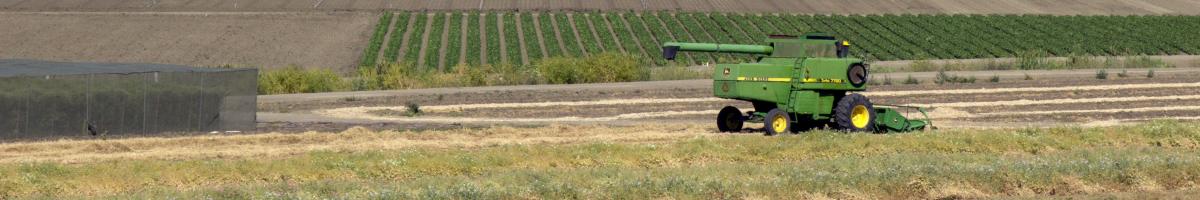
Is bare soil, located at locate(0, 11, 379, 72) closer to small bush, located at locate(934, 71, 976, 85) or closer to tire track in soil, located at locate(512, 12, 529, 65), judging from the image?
tire track in soil, located at locate(512, 12, 529, 65)

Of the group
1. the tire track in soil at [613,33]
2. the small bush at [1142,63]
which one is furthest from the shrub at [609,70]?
the small bush at [1142,63]

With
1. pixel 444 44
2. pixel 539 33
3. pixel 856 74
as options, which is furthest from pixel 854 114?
pixel 539 33

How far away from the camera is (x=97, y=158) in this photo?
2700 centimetres

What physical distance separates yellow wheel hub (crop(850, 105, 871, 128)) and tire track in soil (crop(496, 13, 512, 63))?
115ft

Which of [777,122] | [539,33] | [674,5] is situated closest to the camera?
[777,122]

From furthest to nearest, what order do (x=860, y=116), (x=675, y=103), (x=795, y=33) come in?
(x=795, y=33) < (x=675, y=103) < (x=860, y=116)

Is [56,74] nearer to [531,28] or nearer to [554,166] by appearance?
[554,166]

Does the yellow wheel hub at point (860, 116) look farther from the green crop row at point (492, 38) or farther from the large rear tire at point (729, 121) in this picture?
the green crop row at point (492, 38)

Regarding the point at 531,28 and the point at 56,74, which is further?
the point at 531,28

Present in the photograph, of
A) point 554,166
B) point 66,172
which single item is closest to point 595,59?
point 554,166

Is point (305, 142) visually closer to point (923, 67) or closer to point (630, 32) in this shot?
point (923, 67)

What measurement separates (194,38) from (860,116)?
45614 mm

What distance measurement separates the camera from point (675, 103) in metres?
45.5

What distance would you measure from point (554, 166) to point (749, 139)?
489cm
